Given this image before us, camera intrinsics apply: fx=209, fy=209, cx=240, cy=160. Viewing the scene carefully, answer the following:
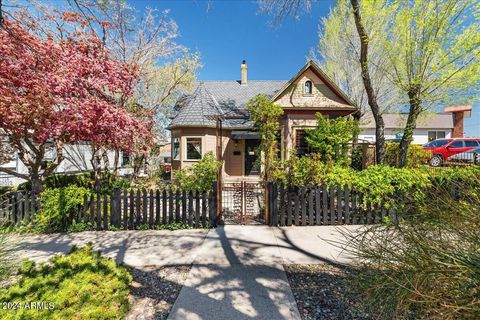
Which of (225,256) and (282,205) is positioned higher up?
(282,205)

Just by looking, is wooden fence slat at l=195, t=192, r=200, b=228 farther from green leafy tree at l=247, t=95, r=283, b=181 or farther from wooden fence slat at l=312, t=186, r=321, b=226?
wooden fence slat at l=312, t=186, r=321, b=226

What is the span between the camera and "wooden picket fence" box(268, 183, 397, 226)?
6078mm

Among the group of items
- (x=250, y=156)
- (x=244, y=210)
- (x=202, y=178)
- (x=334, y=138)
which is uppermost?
(x=334, y=138)

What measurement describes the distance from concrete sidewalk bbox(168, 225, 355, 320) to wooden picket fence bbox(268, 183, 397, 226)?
1.03 feet

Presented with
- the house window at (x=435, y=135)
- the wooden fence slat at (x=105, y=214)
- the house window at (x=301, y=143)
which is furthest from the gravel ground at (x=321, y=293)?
the house window at (x=435, y=135)

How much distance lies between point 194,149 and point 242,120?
389 cm

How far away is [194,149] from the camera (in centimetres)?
1388

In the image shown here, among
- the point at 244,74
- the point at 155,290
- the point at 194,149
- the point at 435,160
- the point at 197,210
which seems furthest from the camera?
the point at 244,74

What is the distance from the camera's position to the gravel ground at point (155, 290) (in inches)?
113

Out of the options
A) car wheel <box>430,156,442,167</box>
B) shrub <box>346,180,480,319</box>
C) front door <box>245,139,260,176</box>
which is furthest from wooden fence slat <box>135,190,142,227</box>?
car wheel <box>430,156,442,167</box>

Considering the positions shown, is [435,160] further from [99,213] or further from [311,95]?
[99,213]

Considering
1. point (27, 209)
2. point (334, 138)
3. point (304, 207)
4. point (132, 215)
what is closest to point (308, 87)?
point (334, 138)

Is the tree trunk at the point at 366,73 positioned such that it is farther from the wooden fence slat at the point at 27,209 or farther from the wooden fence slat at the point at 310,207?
the wooden fence slat at the point at 27,209

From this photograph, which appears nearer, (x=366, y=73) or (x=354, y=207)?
(x=354, y=207)
